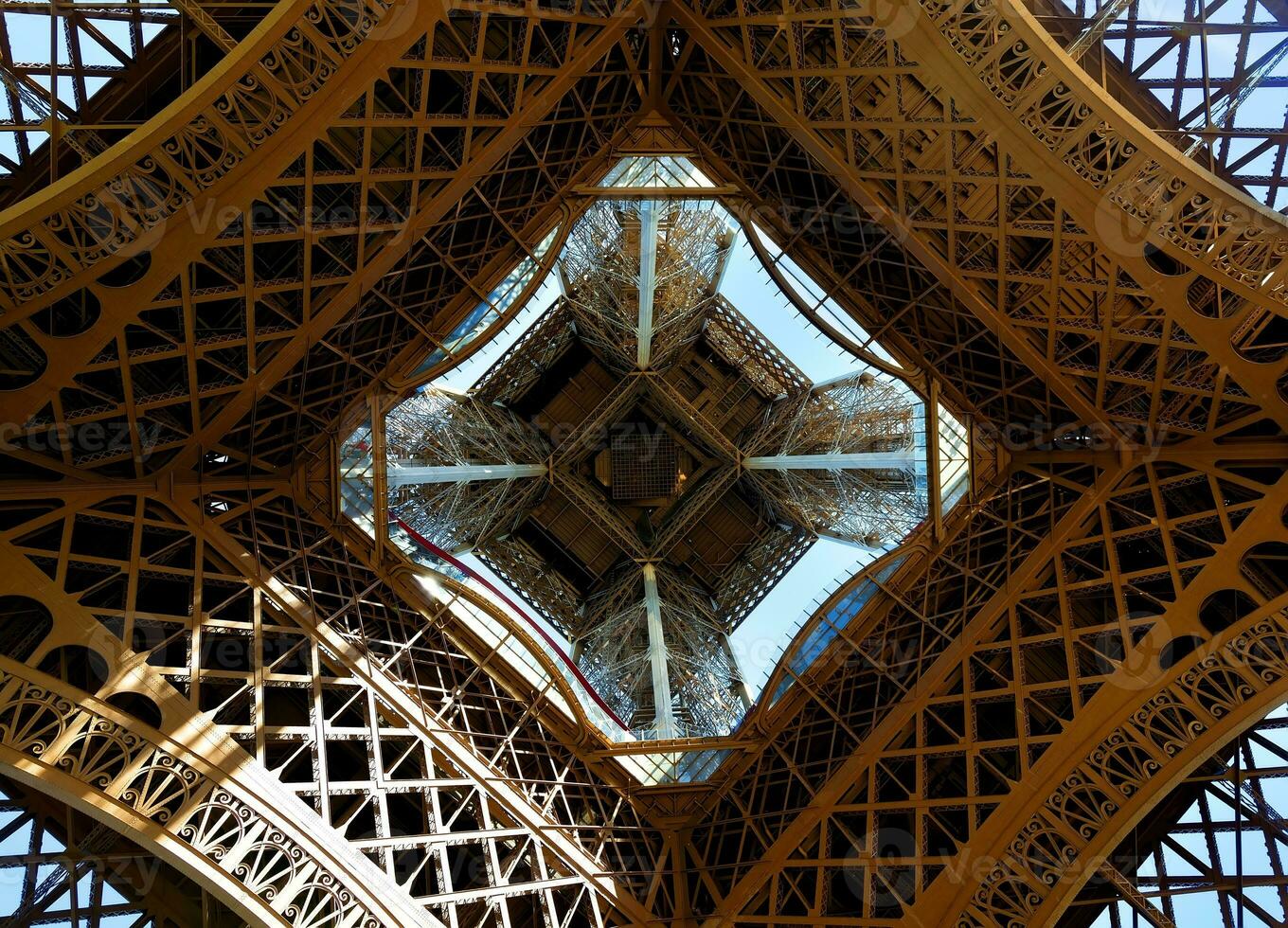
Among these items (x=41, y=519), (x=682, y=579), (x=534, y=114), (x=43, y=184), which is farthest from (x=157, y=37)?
(x=682, y=579)

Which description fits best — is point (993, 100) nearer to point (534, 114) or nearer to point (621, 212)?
point (534, 114)

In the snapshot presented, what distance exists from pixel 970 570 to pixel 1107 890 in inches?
196

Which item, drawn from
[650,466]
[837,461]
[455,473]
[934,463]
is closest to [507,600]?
[455,473]

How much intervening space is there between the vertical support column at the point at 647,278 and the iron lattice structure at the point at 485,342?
0.86 meters

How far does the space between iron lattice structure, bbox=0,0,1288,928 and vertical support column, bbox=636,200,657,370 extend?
0.86 meters

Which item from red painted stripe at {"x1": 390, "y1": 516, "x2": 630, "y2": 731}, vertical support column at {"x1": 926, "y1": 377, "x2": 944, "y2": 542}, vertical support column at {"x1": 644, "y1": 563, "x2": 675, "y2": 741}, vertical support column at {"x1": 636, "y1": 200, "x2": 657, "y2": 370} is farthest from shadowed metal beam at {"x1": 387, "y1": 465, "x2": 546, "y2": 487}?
vertical support column at {"x1": 926, "y1": 377, "x2": 944, "y2": 542}

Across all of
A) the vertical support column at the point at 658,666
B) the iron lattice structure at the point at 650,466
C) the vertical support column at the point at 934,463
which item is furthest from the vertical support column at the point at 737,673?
the vertical support column at the point at 934,463

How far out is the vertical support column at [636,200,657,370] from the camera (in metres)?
14.5

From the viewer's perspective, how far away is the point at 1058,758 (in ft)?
34.6

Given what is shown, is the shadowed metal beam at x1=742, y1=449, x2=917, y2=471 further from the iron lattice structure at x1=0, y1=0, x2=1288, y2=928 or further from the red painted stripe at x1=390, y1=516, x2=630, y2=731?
the red painted stripe at x1=390, y1=516, x2=630, y2=731

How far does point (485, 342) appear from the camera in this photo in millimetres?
13086

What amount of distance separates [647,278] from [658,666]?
7.41 metres

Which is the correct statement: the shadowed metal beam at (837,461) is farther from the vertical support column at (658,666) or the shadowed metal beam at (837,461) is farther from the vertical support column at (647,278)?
the vertical support column at (658,666)

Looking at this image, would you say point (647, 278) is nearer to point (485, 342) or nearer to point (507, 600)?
point (485, 342)
